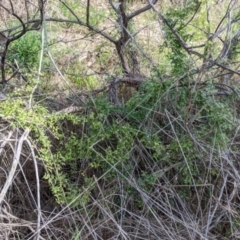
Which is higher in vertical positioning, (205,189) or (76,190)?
(76,190)

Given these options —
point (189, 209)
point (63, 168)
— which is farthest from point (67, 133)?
point (189, 209)

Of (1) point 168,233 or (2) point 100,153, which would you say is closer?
(1) point 168,233

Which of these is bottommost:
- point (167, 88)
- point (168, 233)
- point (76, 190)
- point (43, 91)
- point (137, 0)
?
point (168, 233)

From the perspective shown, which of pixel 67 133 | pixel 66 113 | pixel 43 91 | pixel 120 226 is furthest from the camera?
pixel 43 91

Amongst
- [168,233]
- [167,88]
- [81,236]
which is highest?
[167,88]

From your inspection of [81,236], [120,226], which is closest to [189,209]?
[120,226]

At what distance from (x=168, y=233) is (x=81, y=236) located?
34cm

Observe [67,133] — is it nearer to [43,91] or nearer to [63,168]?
[63,168]

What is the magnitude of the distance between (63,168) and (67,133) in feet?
0.58

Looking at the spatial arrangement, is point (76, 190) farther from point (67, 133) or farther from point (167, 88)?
point (167, 88)

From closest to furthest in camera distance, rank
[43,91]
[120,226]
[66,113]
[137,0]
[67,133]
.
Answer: [120,226] → [66,113] → [67,133] → [43,91] → [137,0]

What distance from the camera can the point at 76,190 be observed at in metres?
2.02

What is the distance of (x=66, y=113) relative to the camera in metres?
2.06

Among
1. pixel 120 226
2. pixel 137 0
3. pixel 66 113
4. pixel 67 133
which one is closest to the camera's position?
pixel 120 226
